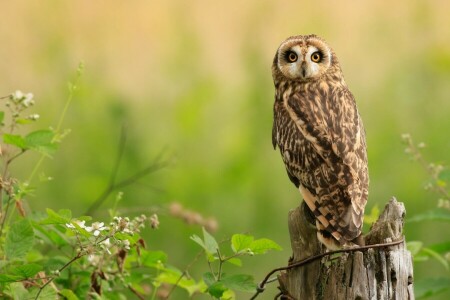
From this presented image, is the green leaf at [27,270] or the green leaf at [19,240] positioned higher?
the green leaf at [19,240]

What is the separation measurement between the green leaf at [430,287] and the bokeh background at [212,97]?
2670 mm

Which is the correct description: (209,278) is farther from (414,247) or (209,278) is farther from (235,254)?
(414,247)

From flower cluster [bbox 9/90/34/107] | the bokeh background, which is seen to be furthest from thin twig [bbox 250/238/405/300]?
the bokeh background

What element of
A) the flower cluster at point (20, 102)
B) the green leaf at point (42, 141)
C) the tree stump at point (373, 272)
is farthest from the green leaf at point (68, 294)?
the tree stump at point (373, 272)

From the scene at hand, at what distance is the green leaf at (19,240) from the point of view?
4.30 m

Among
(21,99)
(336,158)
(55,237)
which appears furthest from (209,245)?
(21,99)

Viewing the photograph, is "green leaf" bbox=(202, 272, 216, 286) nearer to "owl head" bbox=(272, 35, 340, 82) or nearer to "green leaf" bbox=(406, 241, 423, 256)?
"green leaf" bbox=(406, 241, 423, 256)

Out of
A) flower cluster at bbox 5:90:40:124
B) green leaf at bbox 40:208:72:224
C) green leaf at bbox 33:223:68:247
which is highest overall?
flower cluster at bbox 5:90:40:124

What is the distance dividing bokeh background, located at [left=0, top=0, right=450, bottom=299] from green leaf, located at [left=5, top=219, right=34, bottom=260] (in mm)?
4092

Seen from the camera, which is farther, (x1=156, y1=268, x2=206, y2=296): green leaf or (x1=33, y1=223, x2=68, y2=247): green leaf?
(x1=156, y1=268, x2=206, y2=296): green leaf

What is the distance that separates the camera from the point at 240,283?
4402mm

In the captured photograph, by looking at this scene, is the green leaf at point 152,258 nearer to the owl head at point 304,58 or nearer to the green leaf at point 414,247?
the green leaf at point 414,247

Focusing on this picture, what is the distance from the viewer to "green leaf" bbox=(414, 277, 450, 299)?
Answer: 5707 millimetres

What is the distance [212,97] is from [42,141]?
591cm
